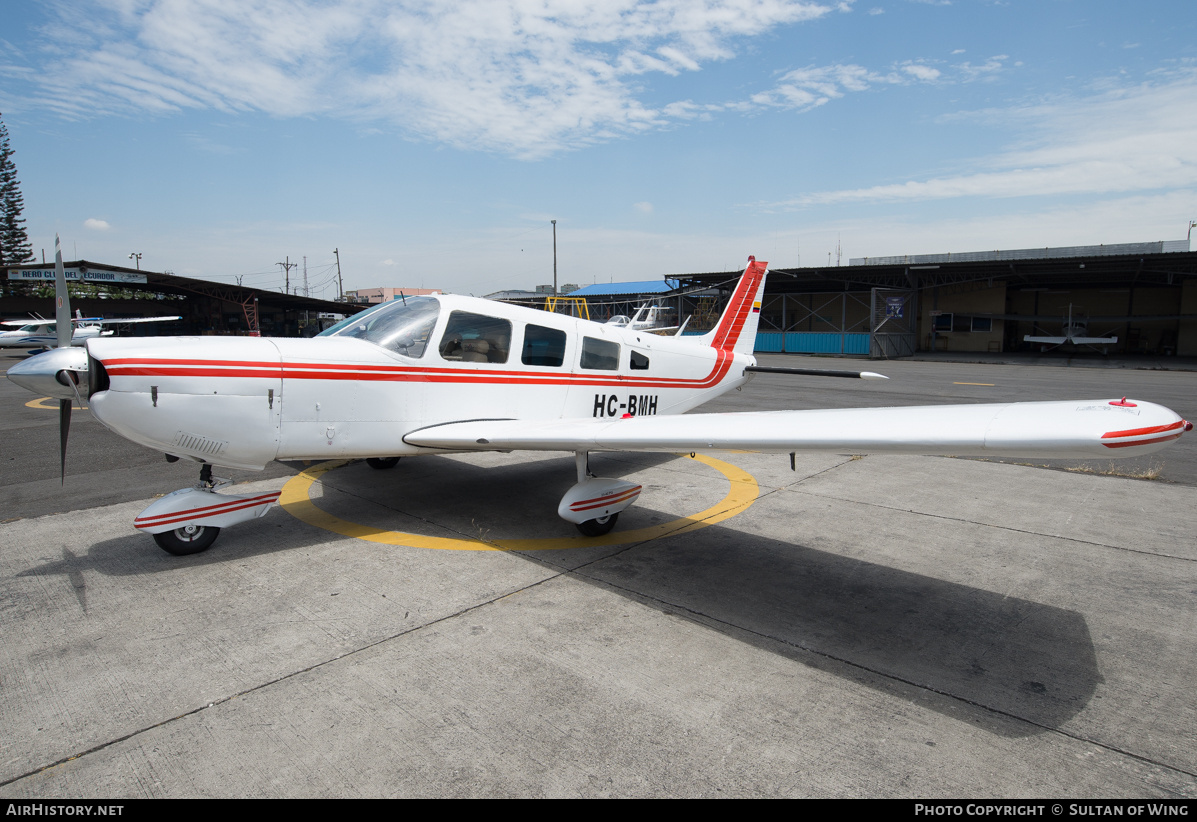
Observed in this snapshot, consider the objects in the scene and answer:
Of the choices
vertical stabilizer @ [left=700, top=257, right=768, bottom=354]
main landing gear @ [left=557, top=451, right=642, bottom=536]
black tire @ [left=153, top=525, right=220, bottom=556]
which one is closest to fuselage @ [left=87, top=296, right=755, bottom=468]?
black tire @ [left=153, top=525, right=220, bottom=556]

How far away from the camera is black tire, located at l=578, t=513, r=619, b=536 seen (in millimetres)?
5883

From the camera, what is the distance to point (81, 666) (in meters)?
3.62

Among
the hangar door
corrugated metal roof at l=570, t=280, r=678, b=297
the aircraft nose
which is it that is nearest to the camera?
the aircraft nose

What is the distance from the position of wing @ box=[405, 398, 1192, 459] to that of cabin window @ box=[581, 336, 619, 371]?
6.33 feet

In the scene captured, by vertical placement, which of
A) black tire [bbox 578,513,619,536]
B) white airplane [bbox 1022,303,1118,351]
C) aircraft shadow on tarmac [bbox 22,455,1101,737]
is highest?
white airplane [bbox 1022,303,1118,351]

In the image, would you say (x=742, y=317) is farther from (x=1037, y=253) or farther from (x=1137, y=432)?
(x=1037, y=253)

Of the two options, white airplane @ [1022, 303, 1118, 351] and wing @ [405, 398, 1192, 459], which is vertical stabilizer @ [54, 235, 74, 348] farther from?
white airplane @ [1022, 303, 1118, 351]

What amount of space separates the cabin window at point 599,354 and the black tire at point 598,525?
209 centimetres

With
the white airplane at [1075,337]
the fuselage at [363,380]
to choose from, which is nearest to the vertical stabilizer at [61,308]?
the fuselage at [363,380]

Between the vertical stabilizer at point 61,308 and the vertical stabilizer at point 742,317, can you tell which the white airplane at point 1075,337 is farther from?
the vertical stabilizer at point 61,308

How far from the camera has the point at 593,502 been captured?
5.79 metres

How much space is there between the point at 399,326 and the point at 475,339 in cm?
75

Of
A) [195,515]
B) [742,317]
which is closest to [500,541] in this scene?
[195,515]

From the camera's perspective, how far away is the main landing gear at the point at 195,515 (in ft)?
16.9
